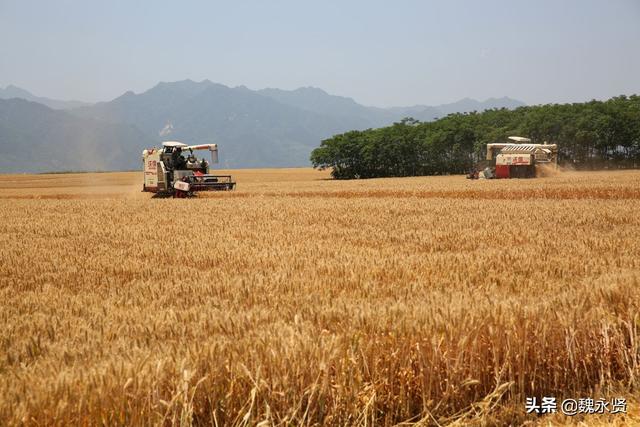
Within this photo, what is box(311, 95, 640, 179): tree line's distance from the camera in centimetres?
8812

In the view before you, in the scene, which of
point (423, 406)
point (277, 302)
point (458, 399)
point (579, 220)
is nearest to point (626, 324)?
point (458, 399)

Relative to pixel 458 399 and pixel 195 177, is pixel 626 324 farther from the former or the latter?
pixel 195 177

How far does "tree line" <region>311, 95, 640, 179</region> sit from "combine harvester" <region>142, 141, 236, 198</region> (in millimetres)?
65296

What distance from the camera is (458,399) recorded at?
13.5 feet

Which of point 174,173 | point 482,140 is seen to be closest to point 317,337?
point 174,173

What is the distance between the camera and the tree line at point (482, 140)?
88.1 m

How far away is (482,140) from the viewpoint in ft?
302

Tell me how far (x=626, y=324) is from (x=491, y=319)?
1.25 m

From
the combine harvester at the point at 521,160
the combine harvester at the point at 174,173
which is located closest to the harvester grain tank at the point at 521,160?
the combine harvester at the point at 521,160

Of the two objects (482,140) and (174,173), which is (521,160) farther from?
(482,140)

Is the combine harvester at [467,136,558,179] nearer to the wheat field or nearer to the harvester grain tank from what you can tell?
the harvester grain tank

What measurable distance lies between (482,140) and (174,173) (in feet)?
227

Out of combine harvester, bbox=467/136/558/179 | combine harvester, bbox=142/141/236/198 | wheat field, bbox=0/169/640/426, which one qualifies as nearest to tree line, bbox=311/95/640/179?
combine harvester, bbox=467/136/558/179

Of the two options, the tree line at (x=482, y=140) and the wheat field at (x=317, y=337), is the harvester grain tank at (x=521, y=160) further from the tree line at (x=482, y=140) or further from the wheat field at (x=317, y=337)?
the wheat field at (x=317, y=337)
